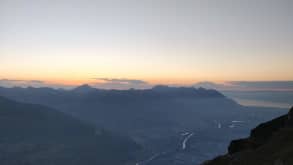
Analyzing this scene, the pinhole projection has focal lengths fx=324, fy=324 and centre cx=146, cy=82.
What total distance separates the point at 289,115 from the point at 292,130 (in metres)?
25.2

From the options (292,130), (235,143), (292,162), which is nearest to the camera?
(292,162)

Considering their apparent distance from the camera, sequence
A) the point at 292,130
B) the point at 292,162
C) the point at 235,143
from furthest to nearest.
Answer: the point at 235,143 < the point at 292,130 < the point at 292,162

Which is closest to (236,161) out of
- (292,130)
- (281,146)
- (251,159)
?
(251,159)

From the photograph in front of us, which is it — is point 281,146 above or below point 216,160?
above

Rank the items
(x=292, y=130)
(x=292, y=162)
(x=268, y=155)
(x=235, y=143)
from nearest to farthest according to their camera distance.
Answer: (x=292, y=162) → (x=268, y=155) → (x=292, y=130) → (x=235, y=143)

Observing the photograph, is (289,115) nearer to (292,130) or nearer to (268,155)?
(292,130)

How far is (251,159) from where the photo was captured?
80.1 m

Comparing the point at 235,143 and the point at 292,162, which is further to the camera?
the point at 235,143

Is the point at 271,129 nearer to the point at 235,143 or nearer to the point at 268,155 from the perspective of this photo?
the point at 235,143

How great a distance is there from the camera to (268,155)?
258ft

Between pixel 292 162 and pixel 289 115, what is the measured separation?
57583 mm

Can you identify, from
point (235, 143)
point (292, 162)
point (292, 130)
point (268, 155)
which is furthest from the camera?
point (235, 143)

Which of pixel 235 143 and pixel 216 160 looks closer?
pixel 216 160

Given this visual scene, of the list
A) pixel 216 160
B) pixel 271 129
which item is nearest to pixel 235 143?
pixel 271 129
